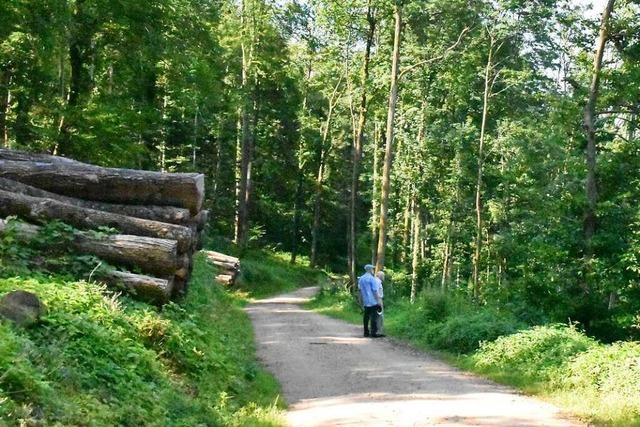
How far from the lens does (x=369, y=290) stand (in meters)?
17.3

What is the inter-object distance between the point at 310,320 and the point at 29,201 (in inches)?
511

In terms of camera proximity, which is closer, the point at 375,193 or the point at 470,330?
the point at 470,330

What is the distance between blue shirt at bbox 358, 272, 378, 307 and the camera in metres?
17.2

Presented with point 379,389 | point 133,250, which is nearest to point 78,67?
point 133,250

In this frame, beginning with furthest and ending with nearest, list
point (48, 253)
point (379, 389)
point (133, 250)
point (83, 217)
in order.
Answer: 1. point (83, 217)
2. point (379, 389)
3. point (133, 250)
4. point (48, 253)

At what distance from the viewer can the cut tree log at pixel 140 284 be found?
9.43 metres

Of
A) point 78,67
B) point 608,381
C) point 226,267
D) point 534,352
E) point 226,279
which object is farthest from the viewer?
point 226,267

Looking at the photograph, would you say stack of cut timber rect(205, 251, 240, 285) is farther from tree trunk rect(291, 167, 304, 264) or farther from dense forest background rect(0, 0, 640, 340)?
tree trunk rect(291, 167, 304, 264)

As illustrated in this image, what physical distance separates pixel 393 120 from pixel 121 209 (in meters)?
15.6

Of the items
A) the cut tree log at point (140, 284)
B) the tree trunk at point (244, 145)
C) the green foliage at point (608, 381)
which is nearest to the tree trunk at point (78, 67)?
the cut tree log at point (140, 284)

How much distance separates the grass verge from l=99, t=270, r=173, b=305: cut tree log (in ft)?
18.6

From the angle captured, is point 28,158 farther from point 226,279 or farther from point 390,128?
point 226,279

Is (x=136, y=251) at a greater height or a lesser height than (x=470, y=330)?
greater

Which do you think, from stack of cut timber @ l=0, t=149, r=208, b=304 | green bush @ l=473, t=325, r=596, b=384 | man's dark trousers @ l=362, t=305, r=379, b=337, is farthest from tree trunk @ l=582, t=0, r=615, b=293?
stack of cut timber @ l=0, t=149, r=208, b=304
